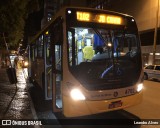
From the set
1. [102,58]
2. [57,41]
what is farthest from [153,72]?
[57,41]

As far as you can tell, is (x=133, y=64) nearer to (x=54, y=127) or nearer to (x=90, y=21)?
(x=90, y=21)

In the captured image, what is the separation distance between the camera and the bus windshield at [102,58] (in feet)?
20.6

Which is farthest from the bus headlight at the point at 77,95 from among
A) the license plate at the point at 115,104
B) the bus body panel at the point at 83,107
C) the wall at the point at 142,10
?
the wall at the point at 142,10

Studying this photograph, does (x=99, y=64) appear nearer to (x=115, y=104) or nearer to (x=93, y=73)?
(x=93, y=73)

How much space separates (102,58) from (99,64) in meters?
0.22

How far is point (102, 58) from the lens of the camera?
661 cm

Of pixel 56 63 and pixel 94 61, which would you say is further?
pixel 56 63

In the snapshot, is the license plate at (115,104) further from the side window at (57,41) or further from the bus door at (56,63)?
the side window at (57,41)

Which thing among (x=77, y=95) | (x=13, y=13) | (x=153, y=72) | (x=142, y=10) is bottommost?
(x=153, y=72)

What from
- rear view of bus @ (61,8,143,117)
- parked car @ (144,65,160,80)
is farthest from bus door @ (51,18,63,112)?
parked car @ (144,65,160,80)

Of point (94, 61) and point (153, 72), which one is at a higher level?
point (94, 61)

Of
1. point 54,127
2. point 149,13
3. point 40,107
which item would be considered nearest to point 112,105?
point 54,127

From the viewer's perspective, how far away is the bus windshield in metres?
6.27

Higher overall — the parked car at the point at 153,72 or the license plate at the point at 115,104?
the license plate at the point at 115,104
